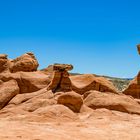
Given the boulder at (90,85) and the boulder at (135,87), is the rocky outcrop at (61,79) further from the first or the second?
the boulder at (135,87)

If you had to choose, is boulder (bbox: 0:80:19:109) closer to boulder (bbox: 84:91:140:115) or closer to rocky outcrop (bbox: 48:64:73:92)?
rocky outcrop (bbox: 48:64:73:92)

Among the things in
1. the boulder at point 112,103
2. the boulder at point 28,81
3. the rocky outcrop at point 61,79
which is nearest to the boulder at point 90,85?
the rocky outcrop at point 61,79

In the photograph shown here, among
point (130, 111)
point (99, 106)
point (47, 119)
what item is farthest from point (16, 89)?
point (47, 119)

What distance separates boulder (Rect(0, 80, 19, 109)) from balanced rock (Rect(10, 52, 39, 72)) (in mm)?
3546

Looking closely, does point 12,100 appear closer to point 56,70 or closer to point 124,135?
point 56,70

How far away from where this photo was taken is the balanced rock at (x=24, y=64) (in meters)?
36.7

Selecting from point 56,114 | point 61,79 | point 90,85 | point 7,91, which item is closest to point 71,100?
point 56,114

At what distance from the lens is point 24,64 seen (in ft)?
120

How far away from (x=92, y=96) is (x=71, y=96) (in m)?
4.65

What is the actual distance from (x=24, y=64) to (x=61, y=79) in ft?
24.9

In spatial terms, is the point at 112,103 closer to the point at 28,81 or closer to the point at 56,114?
the point at 56,114

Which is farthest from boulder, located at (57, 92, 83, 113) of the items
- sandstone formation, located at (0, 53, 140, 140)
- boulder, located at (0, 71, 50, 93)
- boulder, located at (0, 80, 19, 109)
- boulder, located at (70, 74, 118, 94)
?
boulder, located at (0, 71, 50, 93)

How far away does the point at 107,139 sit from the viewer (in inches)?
510

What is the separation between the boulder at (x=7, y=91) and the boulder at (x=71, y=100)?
29.9ft
